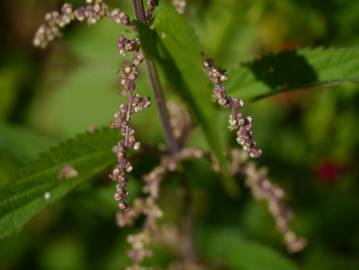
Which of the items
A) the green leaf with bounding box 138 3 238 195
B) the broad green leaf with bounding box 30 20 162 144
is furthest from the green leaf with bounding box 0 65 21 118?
the green leaf with bounding box 138 3 238 195

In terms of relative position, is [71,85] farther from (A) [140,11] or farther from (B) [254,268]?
(A) [140,11]

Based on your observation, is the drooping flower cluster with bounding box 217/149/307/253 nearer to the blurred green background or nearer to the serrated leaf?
the blurred green background

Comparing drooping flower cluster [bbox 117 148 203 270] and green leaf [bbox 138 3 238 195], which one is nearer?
green leaf [bbox 138 3 238 195]

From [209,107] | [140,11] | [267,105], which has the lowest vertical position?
[209,107]

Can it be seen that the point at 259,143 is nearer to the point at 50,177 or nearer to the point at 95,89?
the point at 95,89

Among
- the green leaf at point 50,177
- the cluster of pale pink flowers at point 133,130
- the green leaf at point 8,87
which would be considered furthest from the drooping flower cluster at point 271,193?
the green leaf at point 8,87

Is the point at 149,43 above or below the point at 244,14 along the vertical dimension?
below

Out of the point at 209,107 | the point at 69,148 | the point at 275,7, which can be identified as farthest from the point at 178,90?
the point at 275,7
